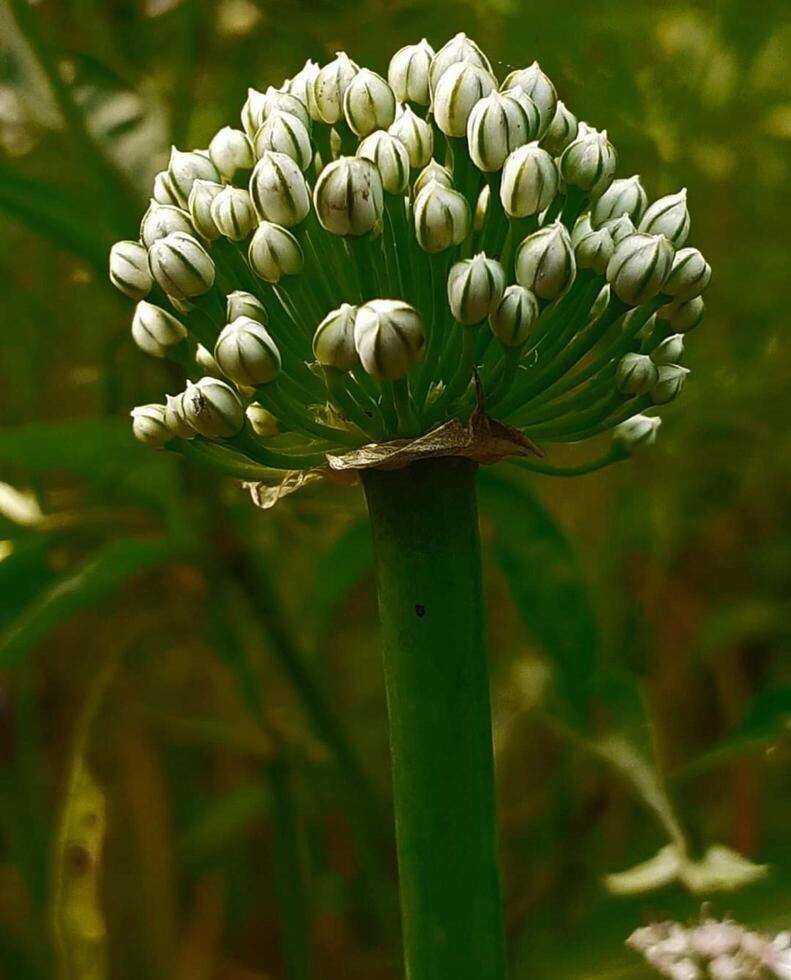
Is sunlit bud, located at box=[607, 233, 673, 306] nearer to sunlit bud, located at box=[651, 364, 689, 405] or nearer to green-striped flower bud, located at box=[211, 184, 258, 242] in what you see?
sunlit bud, located at box=[651, 364, 689, 405]

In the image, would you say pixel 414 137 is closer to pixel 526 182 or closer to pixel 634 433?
pixel 526 182

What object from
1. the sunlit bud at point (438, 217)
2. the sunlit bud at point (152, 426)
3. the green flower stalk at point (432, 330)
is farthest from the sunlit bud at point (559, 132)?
the sunlit bud at point (152, 426)

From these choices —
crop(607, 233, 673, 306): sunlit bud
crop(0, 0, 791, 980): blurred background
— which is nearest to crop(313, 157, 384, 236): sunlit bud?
crop(607, 233, 673, 306): sunlit bud

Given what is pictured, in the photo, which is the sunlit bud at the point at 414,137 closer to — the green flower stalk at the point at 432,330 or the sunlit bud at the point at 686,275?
the green flower stalk at the point at 432,330

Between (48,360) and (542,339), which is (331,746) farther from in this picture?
(48,360)

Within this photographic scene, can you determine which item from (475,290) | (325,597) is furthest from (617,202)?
(325,597)

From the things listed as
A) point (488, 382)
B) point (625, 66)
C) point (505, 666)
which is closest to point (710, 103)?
point (625, 66)
